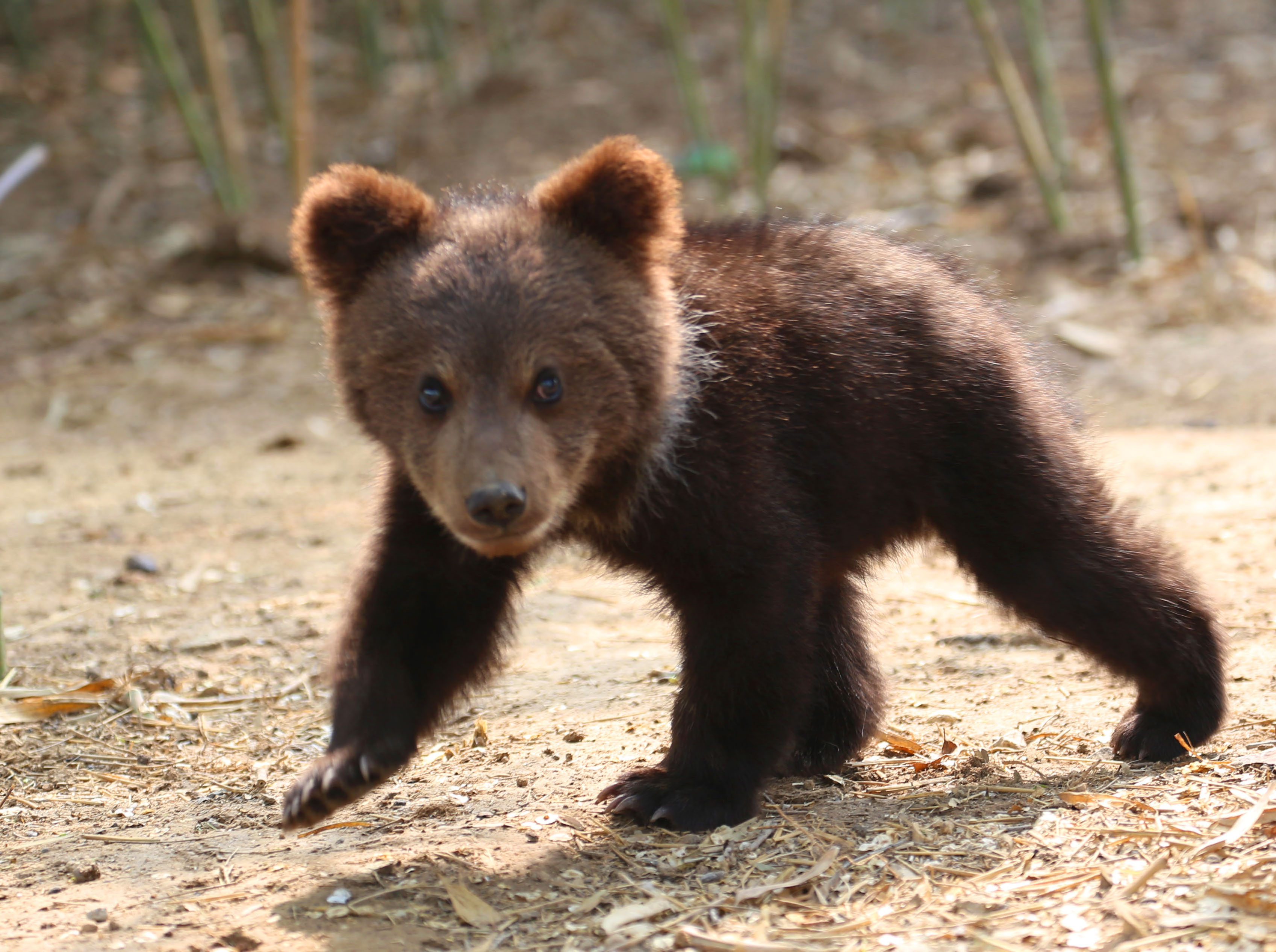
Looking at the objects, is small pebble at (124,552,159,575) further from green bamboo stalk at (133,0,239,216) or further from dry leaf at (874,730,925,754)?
green bamboo stalk at (133,0,239,216)

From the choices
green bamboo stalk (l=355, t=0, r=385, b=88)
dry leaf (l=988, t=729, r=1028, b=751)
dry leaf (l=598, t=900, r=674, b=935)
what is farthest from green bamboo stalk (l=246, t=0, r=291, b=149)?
dry leaf (l=598, t=900, r=674, b=935)

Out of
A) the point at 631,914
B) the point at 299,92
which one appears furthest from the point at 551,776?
the point at 299,92

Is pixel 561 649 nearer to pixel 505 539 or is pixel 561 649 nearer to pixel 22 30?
pixel 505 539

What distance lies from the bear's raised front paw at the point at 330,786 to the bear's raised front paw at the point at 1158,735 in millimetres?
2195

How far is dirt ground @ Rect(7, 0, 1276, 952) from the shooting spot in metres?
3.41

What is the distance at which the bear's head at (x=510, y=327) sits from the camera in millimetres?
3654

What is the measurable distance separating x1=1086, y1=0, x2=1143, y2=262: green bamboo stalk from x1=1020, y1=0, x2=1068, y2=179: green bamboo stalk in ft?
1.92

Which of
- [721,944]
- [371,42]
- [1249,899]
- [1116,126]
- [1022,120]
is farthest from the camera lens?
[371,42]

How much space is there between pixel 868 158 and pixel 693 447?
10.5 meters

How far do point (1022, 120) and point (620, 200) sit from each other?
275 inches

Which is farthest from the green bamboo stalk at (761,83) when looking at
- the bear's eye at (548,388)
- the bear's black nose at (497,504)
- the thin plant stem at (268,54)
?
the bear's black nose at (497,504)

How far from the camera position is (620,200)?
3904 millimetres

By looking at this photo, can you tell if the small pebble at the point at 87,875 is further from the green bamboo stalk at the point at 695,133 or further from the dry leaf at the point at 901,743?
the green bamboo stalk at the point at 695,133

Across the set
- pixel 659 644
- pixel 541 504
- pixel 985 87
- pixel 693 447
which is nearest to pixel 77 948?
pixel 541 504
